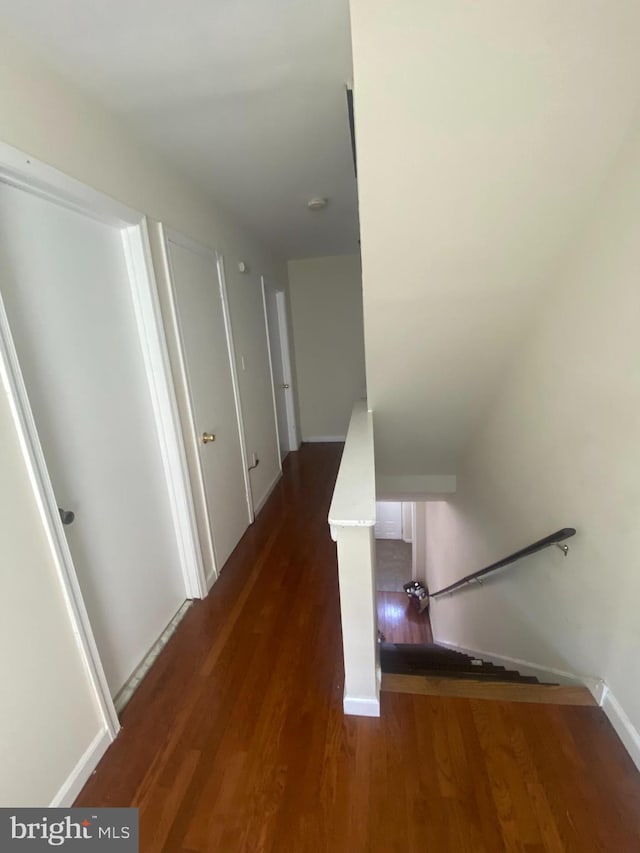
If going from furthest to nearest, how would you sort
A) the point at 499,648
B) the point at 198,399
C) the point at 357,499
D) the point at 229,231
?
the point at 229,231
the point at 499,648
the point at 198,399
the point at 357,499

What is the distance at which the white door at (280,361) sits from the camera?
12.6 ft

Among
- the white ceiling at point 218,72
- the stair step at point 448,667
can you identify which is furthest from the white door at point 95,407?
the stair step at point 448,667

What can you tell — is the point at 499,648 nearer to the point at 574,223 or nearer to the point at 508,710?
the point at 508,710

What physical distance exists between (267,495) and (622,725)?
2.69 meters

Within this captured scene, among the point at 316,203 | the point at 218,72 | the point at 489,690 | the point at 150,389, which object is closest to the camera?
the point at 218,72

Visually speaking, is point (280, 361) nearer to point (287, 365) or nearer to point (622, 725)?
point (287, 365)

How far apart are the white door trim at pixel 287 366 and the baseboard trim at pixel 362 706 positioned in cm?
338

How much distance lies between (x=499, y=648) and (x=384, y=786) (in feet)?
5.50

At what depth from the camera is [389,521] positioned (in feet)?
19.3

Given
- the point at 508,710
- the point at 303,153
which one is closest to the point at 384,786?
the point at 508,710

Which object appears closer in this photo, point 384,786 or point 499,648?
point 384,786

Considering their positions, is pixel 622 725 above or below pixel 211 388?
below

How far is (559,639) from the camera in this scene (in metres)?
1.77

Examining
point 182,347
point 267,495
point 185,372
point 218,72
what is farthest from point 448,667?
point 218,72
